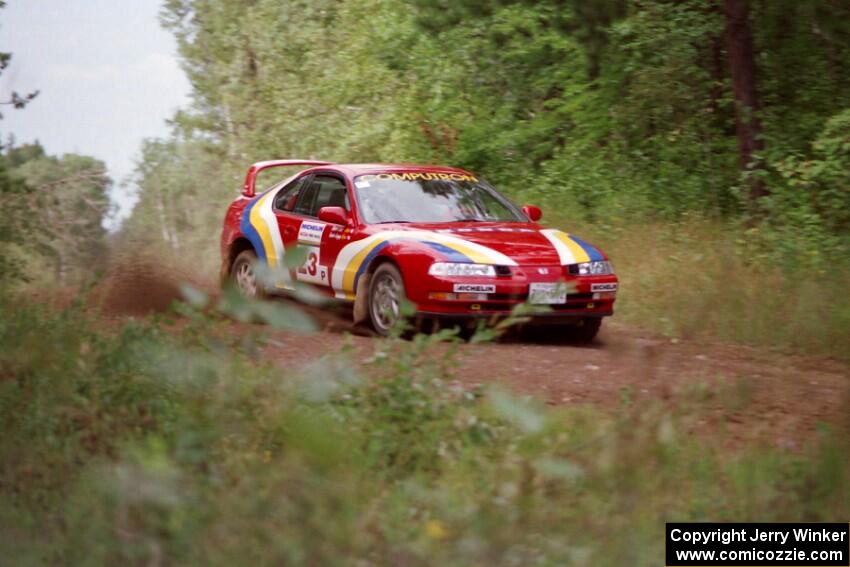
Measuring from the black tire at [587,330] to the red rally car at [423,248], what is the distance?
0.01 m

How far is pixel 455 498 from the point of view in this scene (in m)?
5.23

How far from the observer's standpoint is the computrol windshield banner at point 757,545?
5168mm

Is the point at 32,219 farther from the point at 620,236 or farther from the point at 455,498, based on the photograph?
the point at 455,498

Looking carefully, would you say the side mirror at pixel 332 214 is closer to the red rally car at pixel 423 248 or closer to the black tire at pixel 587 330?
the red rally car at pixel 423 248

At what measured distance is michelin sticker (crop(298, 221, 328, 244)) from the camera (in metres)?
11.7

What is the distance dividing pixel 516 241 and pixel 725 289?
2.77 m

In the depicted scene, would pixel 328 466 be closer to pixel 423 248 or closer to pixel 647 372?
pixel 647 372

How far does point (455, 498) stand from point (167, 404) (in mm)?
1949

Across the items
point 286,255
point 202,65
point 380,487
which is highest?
point 202,65

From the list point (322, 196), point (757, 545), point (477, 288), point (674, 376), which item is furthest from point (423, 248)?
point (757, 545)

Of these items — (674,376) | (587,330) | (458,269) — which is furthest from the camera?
(587,330)

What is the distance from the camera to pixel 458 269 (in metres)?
10.2

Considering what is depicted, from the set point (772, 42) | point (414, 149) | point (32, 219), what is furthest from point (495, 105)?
point (32, 219)

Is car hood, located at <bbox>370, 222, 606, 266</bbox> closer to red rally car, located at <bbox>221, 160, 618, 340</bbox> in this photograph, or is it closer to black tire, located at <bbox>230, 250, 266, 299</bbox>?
red rally car, located at <bbox>221, 160, 618, 340</bbox>
